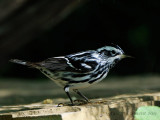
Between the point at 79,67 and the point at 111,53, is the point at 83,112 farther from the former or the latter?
the point at 111,53

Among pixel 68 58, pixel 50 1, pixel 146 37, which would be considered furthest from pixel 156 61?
pixel 68 58

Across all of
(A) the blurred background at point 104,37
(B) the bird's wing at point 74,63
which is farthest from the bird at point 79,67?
(A) the blurred background at point 104,37

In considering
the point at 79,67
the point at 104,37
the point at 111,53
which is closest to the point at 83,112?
the point at 79,67

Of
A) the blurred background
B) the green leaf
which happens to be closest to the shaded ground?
the green leaf

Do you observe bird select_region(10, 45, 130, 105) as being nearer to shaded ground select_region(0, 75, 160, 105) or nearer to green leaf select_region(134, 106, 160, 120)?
shaded ground select_region(0, 75, 160, 105)

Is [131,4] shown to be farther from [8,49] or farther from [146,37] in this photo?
[8,49]

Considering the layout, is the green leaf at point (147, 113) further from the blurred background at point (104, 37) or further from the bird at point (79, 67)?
the blurred background at point (104, 37)
